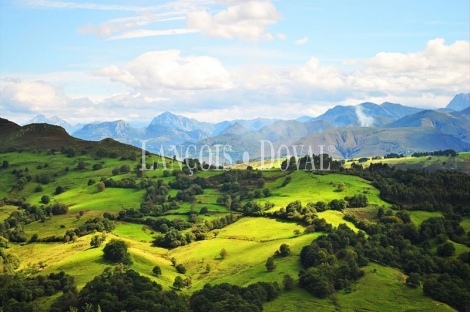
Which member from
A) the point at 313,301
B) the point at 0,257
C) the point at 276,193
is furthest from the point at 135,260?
the point at 276,193

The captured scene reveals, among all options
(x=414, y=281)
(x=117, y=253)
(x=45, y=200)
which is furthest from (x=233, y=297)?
(x=45, y=200)

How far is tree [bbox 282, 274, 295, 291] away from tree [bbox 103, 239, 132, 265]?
119ft

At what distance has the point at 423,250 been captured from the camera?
13438 centimetres

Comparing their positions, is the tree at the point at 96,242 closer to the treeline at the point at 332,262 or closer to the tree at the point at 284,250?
the tree at the point at 284,250

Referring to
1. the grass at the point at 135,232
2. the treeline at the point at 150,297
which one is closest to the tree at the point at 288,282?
the treeline at the point at 150,297

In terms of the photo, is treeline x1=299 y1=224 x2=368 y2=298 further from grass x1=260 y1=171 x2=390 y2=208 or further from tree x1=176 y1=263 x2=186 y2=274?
grass x1=260 y1=171 x2=390 y2=208

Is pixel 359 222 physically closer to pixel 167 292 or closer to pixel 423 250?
pixel 423 250

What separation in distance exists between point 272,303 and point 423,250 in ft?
179

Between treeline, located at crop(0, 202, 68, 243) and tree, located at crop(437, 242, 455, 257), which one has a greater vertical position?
treeline, located at crop(0, 202, 68, 243)

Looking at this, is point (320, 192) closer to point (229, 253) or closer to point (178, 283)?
point (229, 253)

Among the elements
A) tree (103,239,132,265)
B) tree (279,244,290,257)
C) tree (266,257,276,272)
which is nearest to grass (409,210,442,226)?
tree (279,244,290,257)

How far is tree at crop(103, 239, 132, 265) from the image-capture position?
116312 mm

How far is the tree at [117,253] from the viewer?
382ft

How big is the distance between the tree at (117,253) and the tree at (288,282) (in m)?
36.3
